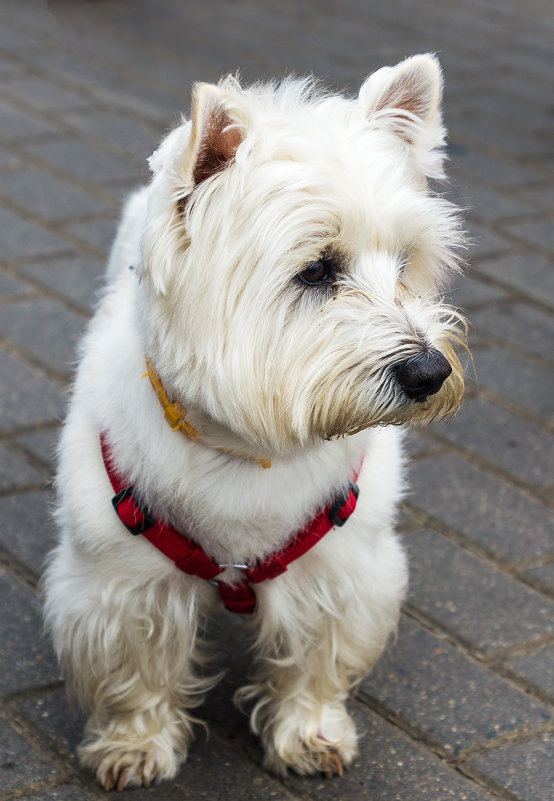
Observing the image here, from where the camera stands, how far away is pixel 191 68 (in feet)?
23.5

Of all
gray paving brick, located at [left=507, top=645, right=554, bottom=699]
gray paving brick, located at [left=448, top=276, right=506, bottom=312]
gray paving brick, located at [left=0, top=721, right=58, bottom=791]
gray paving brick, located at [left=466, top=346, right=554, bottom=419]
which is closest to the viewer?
gray paving brick, located at [left=0, top=721, right=58, bottom=791]

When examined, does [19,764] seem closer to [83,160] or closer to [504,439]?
[504,439]

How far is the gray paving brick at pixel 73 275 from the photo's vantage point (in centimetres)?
444

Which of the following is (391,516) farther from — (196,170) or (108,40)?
(108,40)

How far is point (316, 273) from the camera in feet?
6.66

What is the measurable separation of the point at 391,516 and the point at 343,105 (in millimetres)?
942

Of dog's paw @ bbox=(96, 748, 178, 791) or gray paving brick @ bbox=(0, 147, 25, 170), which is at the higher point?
dog's paw @ bbox=(96, 748, 178, 791)

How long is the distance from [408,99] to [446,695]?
1.43 m

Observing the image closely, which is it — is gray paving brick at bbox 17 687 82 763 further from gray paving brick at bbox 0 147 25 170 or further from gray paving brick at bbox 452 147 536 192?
gray paving brick at bbox 452 147 536 192

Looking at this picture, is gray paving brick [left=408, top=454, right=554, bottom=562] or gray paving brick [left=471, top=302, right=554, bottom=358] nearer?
gray paving brick [left=408, top=454, right=554, bottom=562]

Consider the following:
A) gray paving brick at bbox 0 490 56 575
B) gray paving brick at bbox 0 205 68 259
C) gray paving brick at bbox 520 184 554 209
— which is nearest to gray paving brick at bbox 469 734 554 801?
gray paving brick at bbox 0 490 56 575

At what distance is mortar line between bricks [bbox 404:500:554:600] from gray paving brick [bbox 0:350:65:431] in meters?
1.24

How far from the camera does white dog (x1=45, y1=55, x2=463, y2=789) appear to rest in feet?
6.46

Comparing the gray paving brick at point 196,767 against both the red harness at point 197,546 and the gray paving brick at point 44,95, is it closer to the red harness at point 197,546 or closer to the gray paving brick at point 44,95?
the red harness at point 197,546
